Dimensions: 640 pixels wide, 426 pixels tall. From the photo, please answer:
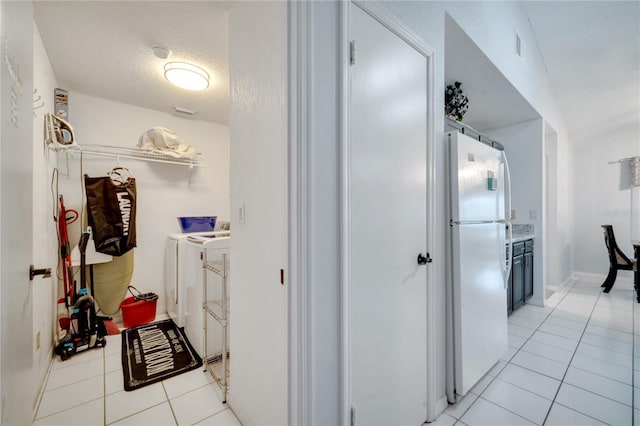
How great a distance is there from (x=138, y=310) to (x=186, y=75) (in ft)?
8.00

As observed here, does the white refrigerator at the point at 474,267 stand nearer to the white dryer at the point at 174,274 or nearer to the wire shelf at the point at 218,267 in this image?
the wire shelf at the point at 218,267

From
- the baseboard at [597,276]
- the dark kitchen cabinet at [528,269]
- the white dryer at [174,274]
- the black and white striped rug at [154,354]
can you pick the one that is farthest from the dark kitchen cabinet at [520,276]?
the white dryer at [174,274]

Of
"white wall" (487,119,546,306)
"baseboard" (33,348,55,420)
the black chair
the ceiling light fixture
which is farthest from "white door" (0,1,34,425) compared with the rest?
the black chair

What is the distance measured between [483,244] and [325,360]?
148cm

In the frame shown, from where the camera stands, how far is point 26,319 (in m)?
1.15

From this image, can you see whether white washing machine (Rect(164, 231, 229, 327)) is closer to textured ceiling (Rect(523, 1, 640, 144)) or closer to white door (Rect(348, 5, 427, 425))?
white door (Rect(348, 5, 427, 425))

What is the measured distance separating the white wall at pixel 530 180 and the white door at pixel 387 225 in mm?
3076

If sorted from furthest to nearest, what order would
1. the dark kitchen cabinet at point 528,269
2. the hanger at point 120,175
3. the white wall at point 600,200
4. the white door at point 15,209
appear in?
the white wall at point 600,200 < the dark kitchen cabinet at point 528,269 < the hanger at point 120,175 < the white door at point 15,209

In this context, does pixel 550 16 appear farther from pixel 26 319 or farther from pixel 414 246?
pixel 26 319

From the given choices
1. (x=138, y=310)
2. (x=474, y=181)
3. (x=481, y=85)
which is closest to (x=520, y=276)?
(x=474, y=181)

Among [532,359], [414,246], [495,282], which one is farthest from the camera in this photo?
[532,359]

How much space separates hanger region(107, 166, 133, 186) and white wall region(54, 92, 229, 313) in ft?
0.17

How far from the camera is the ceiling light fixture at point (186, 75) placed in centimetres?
224

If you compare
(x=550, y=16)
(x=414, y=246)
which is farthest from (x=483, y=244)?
(x=550, y=16)
